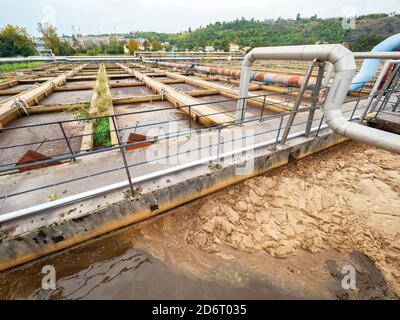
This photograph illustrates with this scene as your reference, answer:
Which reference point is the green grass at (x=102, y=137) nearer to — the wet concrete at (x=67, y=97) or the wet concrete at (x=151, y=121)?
the wet concrete at (x=151, y=121)

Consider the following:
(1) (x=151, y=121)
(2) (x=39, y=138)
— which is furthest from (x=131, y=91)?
(2) (x=39, y=138)

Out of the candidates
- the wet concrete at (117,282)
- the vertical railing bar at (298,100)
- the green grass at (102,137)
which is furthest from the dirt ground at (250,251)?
the green grass at (102,137)

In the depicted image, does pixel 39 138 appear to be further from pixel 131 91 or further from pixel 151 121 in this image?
pixel 131 91

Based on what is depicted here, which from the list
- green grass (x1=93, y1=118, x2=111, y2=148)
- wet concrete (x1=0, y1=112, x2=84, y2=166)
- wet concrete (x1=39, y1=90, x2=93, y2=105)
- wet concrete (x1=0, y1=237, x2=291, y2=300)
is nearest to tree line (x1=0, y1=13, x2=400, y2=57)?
wet concrete (x1=39, y1=90, x2=93, y2=105)

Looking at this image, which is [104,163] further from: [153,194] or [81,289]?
[81,289]

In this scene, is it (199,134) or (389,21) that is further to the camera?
(389,21)

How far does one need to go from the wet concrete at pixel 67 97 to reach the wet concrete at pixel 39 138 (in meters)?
2.37

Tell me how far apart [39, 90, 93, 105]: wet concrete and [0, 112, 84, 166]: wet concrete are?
2.37 meters

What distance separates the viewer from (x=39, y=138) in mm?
6379

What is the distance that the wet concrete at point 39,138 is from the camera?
5.39 meters

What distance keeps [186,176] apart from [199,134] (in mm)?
1826

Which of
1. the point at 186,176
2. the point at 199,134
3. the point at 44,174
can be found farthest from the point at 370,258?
the point at 44,174

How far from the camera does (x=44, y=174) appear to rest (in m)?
3.49
